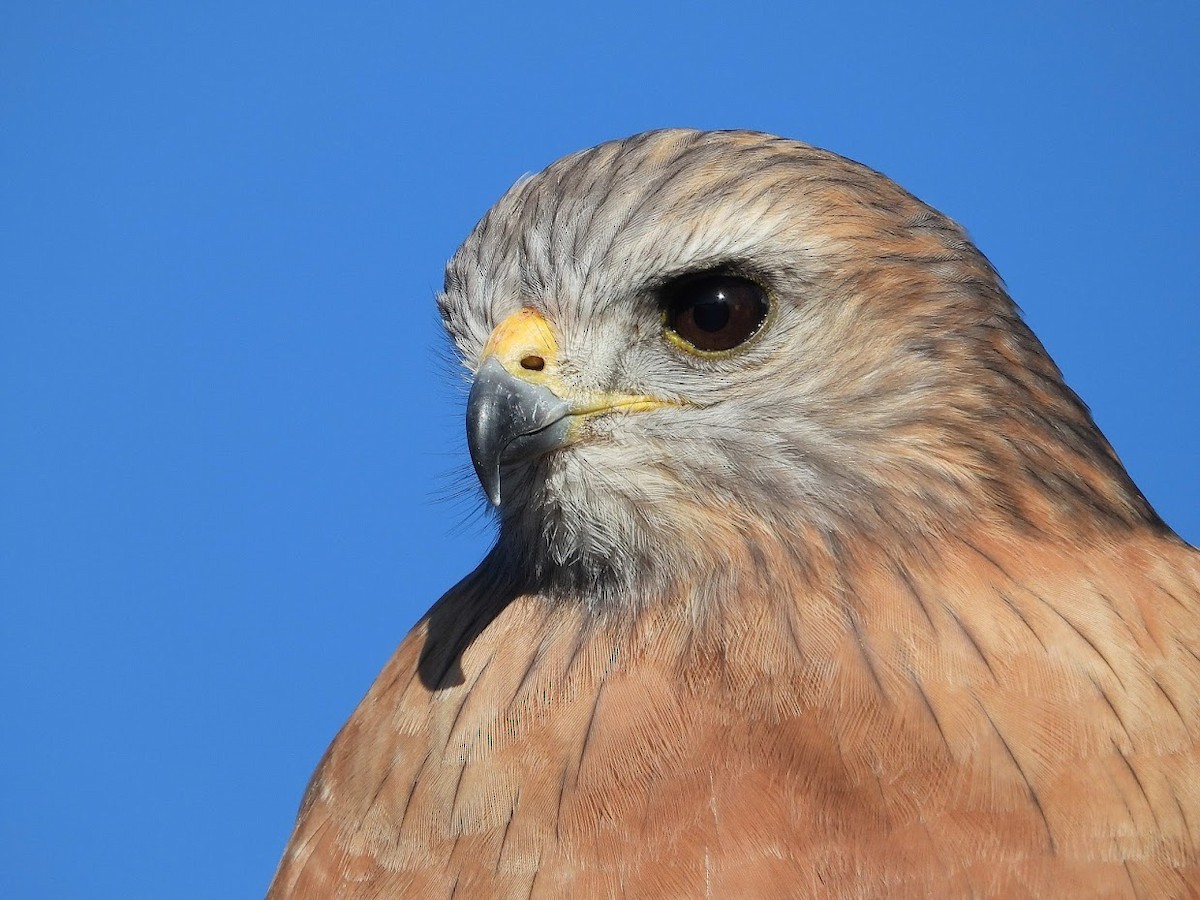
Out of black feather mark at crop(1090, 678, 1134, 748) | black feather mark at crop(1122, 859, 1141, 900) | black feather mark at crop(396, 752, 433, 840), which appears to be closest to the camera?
black feather mark at crop(1122, 859, 1141, 900)

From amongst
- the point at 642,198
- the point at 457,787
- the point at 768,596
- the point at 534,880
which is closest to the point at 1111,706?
the point at 768,596

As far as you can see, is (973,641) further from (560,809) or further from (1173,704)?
(560,809)

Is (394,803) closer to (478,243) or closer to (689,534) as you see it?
(689,534)

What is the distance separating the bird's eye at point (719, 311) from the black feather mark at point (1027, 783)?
0.62m

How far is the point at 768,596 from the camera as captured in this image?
1869mm

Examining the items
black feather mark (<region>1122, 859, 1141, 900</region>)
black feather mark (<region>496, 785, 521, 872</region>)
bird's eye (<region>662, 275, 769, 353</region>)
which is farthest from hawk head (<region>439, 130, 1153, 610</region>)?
black feather mark (<region>1122, 859, 1141, 900</region>)

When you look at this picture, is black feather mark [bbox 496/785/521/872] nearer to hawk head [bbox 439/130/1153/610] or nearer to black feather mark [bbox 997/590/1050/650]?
hawk head [bbox 439/130/1153/610]

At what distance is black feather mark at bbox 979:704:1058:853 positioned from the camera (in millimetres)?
1562

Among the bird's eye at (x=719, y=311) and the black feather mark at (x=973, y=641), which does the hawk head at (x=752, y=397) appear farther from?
the black feather mark at (x=973, y=641)

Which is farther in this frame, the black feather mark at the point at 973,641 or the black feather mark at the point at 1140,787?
the black feather mark at the point at 973,641

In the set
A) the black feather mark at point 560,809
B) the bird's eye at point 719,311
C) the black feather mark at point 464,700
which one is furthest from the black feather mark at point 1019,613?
the black feather mark at point 464,700

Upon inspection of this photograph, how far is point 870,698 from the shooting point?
5.62ft

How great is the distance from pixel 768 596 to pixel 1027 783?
1.39 feet

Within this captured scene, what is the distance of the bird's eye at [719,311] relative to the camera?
194 cm
